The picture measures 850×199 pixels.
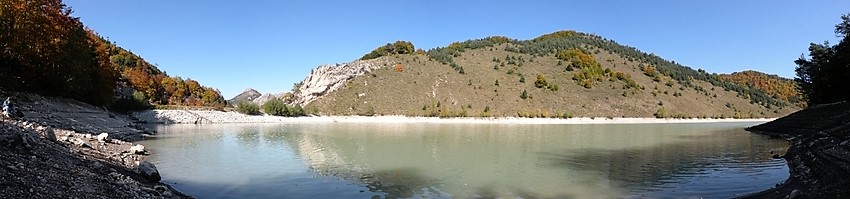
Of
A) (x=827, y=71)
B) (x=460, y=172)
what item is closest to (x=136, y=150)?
(x=460, y=172)

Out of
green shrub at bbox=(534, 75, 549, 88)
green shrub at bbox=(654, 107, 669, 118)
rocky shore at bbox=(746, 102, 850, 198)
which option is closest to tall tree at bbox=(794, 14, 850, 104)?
rocky shore at bbox=(746, 102, 850, 198)

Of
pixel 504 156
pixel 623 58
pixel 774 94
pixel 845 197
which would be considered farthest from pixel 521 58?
pixel 845 197

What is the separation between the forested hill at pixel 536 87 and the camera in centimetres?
8656

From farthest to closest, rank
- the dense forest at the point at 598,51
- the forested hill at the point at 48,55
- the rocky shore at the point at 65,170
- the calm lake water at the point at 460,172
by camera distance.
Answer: the dense forest at the point at 598,51
the forested hill at the point at 48,55
the calm lake water at the point at 460,172
the rocky shore at the point at 65,170

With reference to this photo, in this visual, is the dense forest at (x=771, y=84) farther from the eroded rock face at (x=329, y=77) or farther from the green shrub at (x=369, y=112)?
the green shrub at (x=369, y=112)

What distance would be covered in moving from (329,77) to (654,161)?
77866 millimetres

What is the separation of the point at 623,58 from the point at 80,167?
136m

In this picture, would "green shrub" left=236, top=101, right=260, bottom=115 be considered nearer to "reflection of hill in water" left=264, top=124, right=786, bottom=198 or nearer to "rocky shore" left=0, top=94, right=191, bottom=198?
"reflection of hill in water" left=264, top=124, right=786, bottom=198

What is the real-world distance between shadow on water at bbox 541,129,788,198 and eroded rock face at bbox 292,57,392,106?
Result: 69.4 meters

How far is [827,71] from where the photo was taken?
5028cm

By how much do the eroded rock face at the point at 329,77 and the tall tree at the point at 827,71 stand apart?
228 feet

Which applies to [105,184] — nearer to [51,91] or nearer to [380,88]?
[51,91]

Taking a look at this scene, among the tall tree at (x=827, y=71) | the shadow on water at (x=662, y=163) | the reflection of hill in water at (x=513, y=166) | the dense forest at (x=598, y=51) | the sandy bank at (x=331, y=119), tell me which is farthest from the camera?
the dense forest at (x=598, y=51)

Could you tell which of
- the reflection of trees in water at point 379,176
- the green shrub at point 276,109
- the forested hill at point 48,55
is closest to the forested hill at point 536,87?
the green shrub at point 276,109
